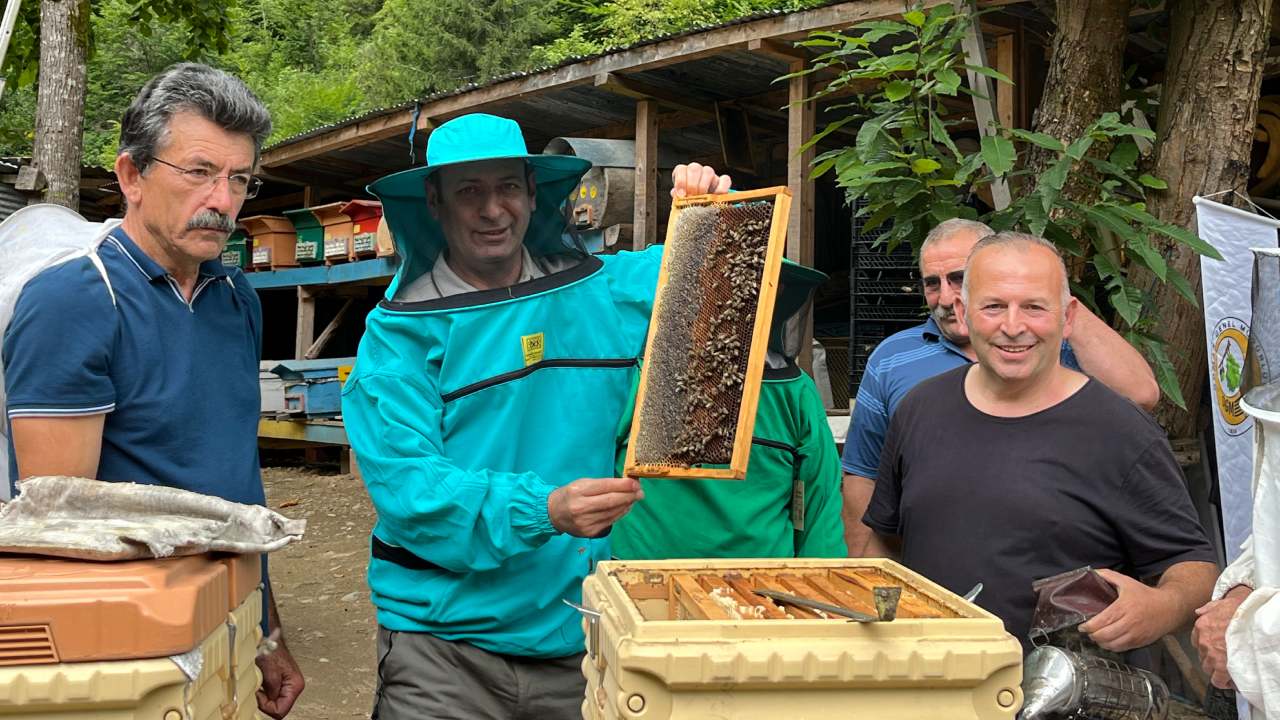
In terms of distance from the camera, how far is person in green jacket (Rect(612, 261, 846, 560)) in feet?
8.20

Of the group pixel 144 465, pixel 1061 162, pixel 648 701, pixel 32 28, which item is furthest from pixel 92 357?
pixel 32 28

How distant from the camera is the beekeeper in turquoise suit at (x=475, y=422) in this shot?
229 centimetres

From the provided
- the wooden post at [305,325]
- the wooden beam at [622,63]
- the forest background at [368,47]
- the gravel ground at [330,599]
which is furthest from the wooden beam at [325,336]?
the forest background at [368,47]

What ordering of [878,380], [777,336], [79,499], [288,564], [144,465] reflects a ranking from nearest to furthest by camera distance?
[79,499]
[144,465]
[777,336]
[878,380]
[288,564]

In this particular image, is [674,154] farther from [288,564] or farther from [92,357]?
[92,357]

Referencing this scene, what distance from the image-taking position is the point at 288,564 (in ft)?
29.1

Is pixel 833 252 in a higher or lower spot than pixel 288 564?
higher

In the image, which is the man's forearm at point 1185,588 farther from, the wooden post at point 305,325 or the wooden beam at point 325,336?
the wooden post at point 305,325

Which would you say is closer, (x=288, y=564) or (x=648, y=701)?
(x=648, y=701)

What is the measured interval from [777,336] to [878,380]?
2.44 ft

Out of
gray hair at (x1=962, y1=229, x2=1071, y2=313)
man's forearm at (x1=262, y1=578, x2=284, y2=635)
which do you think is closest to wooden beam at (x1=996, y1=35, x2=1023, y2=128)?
gray hair at (x1=962, y1=229, x2=1071, y2=313)

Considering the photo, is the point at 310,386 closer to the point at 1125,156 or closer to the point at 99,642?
the point at 1125,156

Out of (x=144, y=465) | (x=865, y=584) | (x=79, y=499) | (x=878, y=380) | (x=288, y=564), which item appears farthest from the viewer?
(x=288, y=564)

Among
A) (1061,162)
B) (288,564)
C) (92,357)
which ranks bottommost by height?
(288,564)
